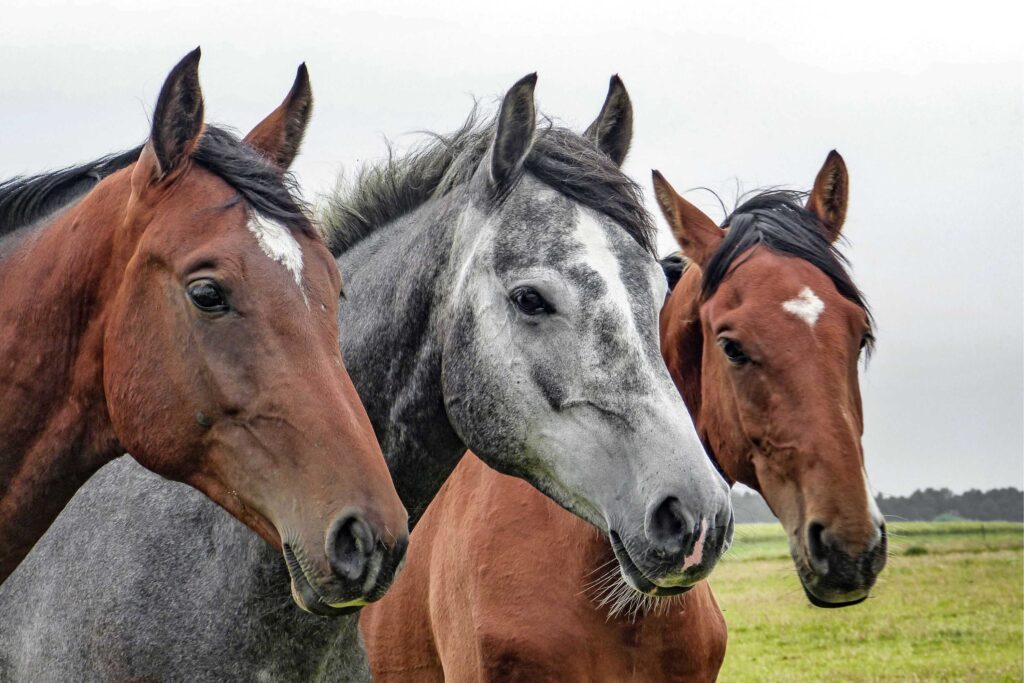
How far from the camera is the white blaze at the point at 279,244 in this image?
342cm

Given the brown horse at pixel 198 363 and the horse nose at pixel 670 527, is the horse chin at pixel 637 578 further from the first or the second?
the brown horse at pixel 198 363

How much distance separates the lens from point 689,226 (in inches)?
240

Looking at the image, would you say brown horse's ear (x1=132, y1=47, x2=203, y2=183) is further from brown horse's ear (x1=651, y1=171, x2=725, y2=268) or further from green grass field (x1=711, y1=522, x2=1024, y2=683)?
brown horse's ear (x1=651, y1=171, x2=725, y2=268)

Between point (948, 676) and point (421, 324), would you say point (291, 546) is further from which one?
point (948, 676)

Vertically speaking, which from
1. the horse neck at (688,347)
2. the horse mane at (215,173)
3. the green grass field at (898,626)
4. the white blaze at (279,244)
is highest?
the horse mane at (215,173)

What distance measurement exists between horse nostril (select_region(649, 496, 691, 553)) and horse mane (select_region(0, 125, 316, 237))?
1.48 meters

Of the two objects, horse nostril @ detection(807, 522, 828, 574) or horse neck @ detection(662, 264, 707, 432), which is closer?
horse nostril @ detection(807, 522, 828, 574)

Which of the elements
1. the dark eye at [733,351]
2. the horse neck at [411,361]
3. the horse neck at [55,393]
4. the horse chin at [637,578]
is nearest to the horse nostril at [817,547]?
the dark eye at [733,351]

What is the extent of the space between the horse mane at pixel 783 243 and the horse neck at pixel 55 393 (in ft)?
10.5

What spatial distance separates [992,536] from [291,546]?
32865 mm

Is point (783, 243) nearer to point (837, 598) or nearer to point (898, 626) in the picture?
point (837, 598)

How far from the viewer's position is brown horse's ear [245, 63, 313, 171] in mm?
4113

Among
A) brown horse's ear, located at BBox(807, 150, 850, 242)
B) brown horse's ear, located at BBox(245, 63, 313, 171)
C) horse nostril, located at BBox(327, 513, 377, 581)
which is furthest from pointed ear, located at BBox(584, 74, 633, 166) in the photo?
horse nostril, located at BBox(327, 513, 377, 581)

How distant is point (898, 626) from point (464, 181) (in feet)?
42.5
